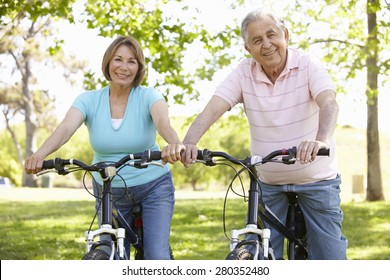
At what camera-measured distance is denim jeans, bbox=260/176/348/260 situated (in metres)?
4.17

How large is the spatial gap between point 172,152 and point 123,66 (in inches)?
35.5

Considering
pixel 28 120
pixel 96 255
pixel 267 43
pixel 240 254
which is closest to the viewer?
pixel 240 254

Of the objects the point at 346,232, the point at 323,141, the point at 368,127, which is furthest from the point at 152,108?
the point at 368,127

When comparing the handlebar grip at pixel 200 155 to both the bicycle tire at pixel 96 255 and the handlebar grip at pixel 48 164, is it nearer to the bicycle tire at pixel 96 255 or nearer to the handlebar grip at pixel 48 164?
the bicycle tire at pixel 96 255

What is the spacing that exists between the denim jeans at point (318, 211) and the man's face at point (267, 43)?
2.50 feet

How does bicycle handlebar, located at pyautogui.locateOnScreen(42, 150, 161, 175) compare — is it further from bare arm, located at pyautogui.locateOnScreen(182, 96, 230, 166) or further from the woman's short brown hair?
the woman's short brown hair

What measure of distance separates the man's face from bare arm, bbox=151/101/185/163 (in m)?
0.63

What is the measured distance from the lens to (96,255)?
137 inches

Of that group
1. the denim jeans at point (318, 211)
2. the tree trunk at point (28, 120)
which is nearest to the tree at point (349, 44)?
the denim jeans at point (318, 211)

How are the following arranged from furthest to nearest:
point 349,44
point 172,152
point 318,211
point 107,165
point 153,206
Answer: point 349,44
point 153,206
point 318,211
point 107,165
point 172,152

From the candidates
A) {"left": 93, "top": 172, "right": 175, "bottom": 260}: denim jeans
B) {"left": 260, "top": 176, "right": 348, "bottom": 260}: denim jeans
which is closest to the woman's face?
{"left": 93, "top": 172, "right": 175, "bottom": 260}: denim jeans

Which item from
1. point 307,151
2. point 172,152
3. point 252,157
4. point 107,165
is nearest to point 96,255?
point 107,165

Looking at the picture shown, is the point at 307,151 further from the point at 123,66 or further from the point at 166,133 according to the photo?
the point at 123,66

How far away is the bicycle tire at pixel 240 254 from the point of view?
3.35 m
